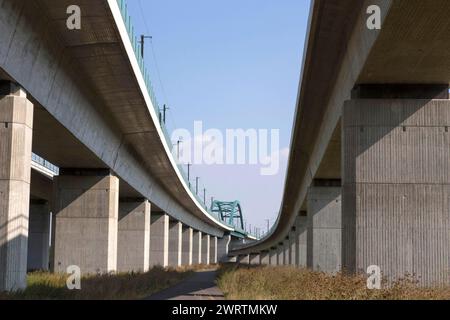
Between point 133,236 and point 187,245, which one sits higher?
point 133,236

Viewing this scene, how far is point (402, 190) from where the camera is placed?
64.7 feet

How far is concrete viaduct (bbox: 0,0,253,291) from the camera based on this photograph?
58.8ft

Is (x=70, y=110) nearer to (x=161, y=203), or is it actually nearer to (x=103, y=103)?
(x=103, y=103)

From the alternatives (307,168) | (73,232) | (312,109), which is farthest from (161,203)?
(312,109)

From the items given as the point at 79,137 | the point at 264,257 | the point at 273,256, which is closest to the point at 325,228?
the point at 79,137

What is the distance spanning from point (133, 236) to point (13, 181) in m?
28.2

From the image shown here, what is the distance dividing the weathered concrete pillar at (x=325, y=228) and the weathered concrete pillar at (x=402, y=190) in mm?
19498

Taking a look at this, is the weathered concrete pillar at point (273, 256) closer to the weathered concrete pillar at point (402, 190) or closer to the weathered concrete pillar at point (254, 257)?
the weathered concrete pillar at point (254, 257)

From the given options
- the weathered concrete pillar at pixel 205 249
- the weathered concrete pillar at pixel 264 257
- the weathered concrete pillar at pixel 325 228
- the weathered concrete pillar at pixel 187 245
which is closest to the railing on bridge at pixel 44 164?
the weathered concrete pillar at pixel 325 228

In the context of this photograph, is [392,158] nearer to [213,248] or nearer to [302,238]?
[302,238]

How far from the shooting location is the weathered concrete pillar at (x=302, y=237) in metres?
54.9

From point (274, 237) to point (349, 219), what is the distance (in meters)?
77.7

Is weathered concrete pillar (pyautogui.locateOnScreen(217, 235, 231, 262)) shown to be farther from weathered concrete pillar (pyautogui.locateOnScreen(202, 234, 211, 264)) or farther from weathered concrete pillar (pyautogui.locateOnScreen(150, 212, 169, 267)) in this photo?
weathered concrete pillar (pyautogui.locateOnScreen(150, 212, 169, 267))

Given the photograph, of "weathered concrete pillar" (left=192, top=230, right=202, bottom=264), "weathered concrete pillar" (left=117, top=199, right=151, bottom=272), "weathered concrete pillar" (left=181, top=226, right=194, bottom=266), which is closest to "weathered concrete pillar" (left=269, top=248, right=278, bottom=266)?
"weathered concrete pillar" (left=192, top=230, right=202, bottom=264)
